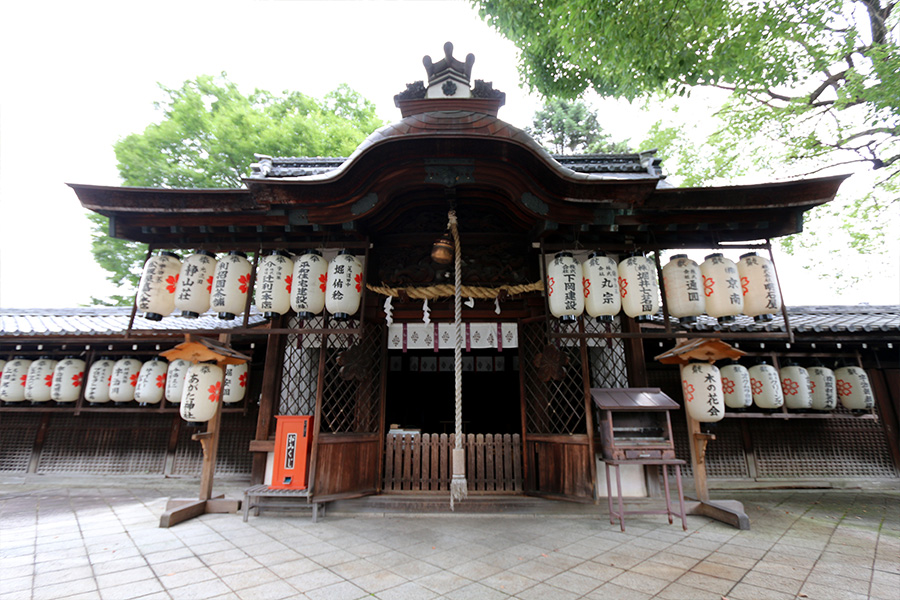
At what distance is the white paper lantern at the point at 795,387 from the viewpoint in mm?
7977

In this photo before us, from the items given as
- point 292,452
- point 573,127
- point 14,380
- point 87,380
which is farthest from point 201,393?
point 573,127

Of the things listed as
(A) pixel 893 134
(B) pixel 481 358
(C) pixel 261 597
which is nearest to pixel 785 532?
(C) pixel 261 597

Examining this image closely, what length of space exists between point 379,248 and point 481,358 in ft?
19.2

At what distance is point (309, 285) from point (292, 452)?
9.07ft

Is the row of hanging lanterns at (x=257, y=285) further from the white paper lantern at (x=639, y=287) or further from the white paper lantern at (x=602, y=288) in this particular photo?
the white paper lantern at (x=639, y=287)

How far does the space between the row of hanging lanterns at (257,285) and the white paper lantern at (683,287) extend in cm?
539

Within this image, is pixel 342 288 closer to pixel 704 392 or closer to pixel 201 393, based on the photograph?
pixel 201 393

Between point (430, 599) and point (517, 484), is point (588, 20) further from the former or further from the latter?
point (430, 599)

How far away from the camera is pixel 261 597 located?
11.6 feet

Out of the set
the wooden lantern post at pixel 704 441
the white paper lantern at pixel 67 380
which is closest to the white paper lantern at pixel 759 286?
the wooden lantern post at pixel 704 441

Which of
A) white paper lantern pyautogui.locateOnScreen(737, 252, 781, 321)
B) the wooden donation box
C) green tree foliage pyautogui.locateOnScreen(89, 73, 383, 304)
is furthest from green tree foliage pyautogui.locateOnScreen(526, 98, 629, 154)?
the wooden donation box

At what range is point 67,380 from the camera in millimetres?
8883

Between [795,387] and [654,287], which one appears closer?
[654,287]

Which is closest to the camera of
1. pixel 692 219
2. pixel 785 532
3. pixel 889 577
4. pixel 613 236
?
pixel 889 577
